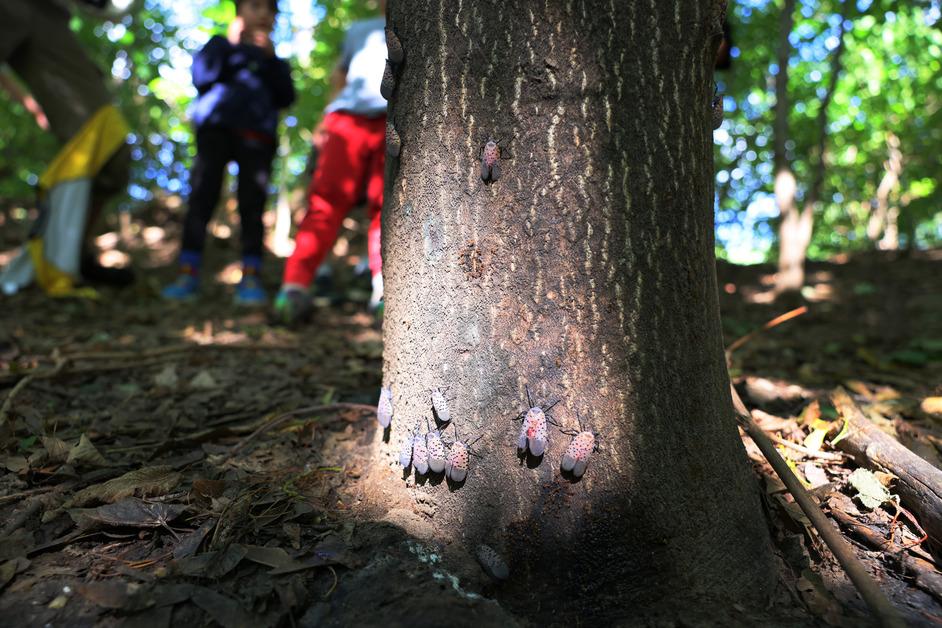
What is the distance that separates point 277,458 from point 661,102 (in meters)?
1.53

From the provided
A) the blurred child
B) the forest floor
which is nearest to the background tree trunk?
the forest floor

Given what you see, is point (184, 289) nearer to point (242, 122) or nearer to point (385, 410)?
point (242, 122)

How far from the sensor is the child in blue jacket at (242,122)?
13.4ft

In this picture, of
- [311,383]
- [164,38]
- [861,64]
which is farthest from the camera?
[861,64]

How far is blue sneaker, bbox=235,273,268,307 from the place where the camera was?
14.5 feet

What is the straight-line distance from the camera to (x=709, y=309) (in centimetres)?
159

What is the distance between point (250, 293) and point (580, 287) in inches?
141

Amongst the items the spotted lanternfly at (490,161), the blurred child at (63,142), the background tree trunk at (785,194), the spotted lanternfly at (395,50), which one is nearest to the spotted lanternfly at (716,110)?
the spotted lanternfly at (490,161)

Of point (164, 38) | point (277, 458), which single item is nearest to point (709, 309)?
point (277, 458)

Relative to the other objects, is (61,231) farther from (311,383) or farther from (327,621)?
(327,621)

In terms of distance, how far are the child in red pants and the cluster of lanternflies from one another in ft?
6.91

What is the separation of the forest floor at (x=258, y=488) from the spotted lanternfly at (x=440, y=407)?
10.6 inches

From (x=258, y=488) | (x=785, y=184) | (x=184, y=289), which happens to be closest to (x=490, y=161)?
(x=258, y=488)

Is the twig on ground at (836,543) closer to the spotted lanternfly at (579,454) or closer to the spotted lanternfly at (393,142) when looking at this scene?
the spotted lanternfly at (579,454)
